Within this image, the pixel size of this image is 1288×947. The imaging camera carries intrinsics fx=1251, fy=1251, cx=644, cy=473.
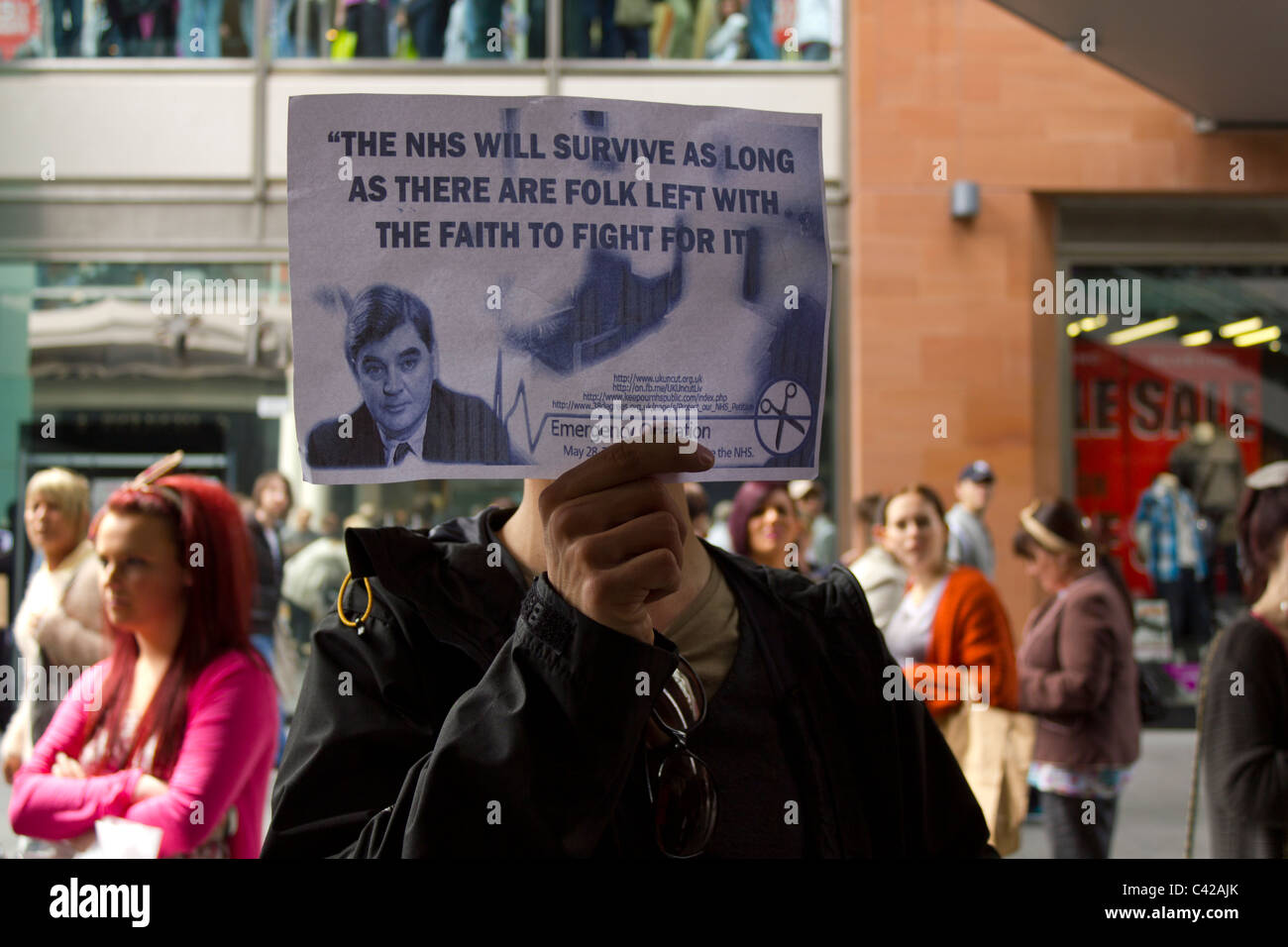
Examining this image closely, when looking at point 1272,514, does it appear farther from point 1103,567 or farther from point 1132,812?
point 1132,812

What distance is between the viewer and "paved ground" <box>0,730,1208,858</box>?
5898 mm

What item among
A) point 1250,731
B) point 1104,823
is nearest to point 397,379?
point 1250,731

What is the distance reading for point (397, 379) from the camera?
135cm

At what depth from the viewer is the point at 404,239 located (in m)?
1.31

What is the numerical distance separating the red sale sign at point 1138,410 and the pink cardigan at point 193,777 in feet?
24.5

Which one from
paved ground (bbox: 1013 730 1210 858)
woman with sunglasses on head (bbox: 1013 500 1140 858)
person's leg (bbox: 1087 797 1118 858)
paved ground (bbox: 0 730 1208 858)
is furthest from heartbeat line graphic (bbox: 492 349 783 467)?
paved ground (bbox: 1013 730 1210 858)

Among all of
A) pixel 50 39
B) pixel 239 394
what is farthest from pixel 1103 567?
pixel 50 39

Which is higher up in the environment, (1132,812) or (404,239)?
(404,239)

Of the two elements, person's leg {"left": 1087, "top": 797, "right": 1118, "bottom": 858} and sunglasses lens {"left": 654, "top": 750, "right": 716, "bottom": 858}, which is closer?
sunglasses lens {"left": 654, "top": 750, "right": 716, "bottom": 858}

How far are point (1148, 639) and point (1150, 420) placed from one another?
1.59m

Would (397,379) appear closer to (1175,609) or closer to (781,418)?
(781,418)

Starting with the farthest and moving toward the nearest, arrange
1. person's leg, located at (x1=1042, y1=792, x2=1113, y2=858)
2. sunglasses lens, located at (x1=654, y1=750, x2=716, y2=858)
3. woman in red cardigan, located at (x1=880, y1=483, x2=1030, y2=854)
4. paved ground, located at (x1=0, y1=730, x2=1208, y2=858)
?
paved ground, located at (x1=0, y1=730, x2=1208, y2=858) < woman in red cardigan, located at (x1=880, y1=483, x2=1030, y2=854) < person's leg, located at (x1=1042, y1=792, x2=1113, y2=858) < sunglasses lens, located at (x1=654, y1=750, x2=716, y2=858)

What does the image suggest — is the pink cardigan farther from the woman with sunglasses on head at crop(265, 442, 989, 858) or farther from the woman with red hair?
the woman with sunglasses on head at crop(265, 442, 989, 858)
